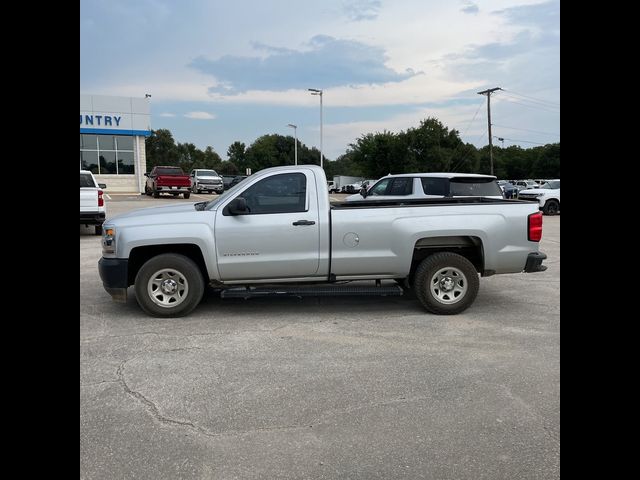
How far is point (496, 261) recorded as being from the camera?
20.5ft

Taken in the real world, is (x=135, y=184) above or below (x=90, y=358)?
above

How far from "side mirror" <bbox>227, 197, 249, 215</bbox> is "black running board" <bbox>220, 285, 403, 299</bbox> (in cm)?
92

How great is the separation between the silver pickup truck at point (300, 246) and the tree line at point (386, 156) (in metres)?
36.9

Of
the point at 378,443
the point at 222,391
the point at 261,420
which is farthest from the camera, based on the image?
the point at 222,391

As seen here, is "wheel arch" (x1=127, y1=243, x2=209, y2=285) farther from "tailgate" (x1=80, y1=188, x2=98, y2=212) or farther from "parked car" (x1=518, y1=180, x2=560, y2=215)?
"parked car" (x1=518, y1=180, x2=560, y2=215)

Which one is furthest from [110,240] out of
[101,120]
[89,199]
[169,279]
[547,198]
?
[101,120]

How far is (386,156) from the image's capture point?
65.9 m

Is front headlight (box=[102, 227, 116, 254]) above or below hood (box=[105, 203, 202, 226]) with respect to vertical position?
below

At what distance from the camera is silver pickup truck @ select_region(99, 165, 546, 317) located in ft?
19.5

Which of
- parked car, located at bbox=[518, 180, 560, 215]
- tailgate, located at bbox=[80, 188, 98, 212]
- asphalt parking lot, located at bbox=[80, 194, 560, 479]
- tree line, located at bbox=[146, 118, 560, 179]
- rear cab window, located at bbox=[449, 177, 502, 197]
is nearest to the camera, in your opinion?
asphalt parking lot, located at bbox=[80, 194, 560, 479]

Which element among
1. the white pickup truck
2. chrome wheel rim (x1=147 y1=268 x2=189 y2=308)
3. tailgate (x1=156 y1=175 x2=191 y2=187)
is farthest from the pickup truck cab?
chrome wheel rim (x1=147 y1=268 x2=189 y2=308)

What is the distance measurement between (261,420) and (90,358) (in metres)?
2.15
